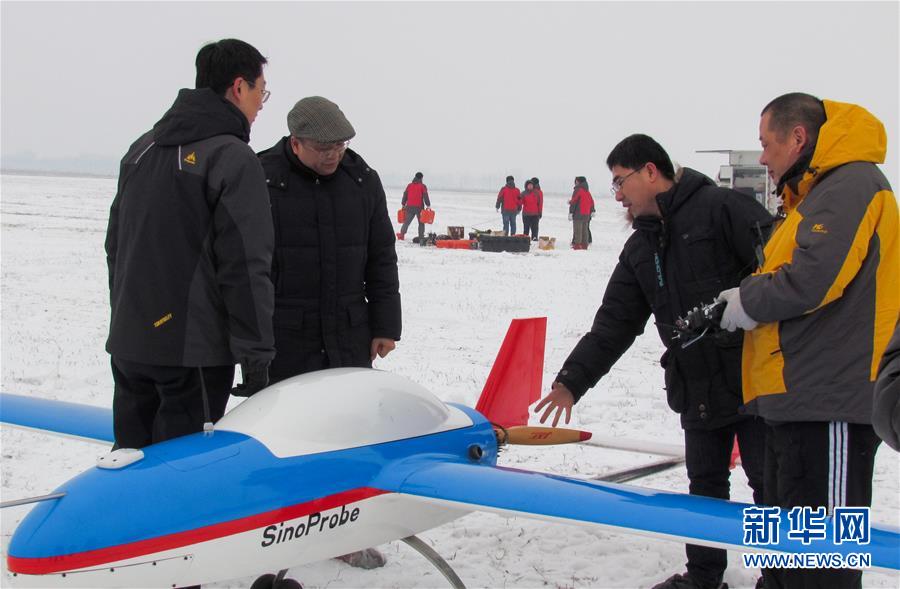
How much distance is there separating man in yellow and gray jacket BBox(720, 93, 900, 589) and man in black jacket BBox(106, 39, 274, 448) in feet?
6.20

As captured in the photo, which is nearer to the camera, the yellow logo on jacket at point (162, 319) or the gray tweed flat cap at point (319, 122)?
the yellow logo on jacket at point (162, 319)

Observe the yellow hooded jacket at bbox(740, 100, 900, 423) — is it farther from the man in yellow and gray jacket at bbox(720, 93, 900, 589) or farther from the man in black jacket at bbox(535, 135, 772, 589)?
the man in black jacket at bbox(535, 135, 772, 589)

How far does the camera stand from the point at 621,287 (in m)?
4.01

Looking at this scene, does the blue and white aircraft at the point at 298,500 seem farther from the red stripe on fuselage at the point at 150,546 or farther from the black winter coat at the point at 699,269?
the black winter coat at the point at 699,269

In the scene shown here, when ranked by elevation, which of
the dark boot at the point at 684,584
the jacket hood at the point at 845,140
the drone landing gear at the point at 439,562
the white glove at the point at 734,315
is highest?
the jacket hood at the point at 845,140

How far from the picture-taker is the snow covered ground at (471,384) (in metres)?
4.20

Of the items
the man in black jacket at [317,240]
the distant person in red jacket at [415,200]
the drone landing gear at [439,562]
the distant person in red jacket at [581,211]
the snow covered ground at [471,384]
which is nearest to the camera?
the drone landing gear at [439,562]

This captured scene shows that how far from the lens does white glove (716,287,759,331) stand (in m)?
2.93

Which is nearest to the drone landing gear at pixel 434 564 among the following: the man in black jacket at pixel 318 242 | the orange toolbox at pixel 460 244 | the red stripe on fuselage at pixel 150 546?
the red stripe on fuselage at pixel 150 546

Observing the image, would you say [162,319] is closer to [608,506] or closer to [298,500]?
[298,500]

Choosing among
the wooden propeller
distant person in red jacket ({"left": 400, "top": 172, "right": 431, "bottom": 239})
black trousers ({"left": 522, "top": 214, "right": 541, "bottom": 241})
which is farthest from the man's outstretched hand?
black trousers ({"left": 522, "top": 214, "right": 541, "bottom": 241})

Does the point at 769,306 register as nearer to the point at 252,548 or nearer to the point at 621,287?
the point at 621,287

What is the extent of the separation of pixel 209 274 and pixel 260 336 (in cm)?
32

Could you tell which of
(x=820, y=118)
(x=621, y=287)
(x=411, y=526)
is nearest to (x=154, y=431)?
(x=411, y=526)
